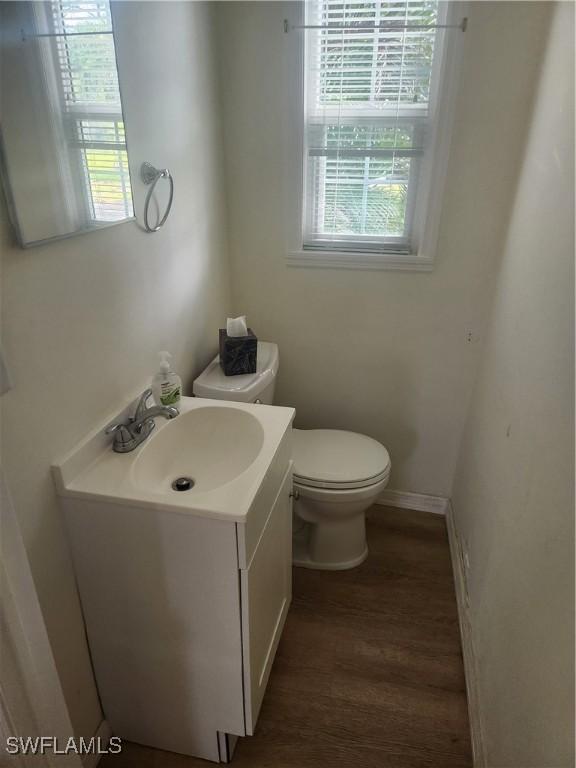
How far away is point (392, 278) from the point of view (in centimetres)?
199

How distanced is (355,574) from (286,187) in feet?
5.11

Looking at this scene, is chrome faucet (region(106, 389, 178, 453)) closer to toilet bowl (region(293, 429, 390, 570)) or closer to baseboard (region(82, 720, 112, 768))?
toilet bowl (region(293, 429, 390, 570))

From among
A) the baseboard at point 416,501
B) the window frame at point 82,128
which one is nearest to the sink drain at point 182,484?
the window frame at point 82,128

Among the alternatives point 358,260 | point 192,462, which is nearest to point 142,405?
point 192,462

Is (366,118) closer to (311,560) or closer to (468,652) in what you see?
(311,560)

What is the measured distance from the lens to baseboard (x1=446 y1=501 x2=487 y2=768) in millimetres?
1397

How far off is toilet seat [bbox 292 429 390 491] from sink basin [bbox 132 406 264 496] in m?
0.44

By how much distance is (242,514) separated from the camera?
3.49 feet

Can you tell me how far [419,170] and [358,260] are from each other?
0.39 meters

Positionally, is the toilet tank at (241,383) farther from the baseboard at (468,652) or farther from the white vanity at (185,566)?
the baseboard at (468,652)

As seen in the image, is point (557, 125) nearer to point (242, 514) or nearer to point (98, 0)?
point (98, 0)

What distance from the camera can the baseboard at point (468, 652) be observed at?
1397 mm

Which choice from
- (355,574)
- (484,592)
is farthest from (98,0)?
(355,574)

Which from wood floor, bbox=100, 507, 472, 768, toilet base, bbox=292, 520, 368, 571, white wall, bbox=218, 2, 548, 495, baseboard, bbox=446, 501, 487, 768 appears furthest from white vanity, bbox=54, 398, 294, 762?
white wall, bbox=218, 2, 548, 495
